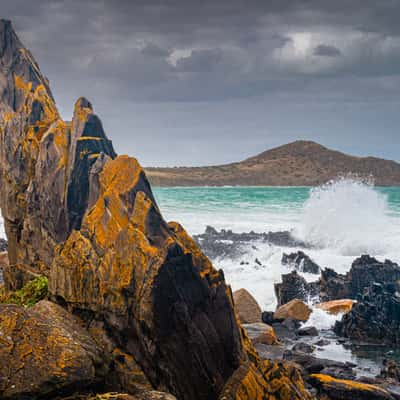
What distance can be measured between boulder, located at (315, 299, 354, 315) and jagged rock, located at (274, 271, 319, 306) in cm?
188

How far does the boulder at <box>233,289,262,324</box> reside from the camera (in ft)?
61.7

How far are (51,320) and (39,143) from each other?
10.2 metres

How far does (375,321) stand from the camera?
17656 millimetres

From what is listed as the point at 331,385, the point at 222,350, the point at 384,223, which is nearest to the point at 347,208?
the point at 384,223

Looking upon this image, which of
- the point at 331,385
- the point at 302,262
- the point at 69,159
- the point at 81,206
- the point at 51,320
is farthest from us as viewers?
the point at 302,262

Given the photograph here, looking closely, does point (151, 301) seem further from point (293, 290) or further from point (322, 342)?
point (293, 290)

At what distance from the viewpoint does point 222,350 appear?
28.7 ft

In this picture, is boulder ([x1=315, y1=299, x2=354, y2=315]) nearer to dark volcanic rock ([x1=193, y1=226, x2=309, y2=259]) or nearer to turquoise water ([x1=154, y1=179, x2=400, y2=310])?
turquoise water ([x1=154, y1=179, x2=400, y2=310])

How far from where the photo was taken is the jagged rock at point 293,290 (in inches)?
882

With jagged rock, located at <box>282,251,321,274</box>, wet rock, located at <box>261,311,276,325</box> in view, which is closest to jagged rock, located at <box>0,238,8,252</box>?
jagged rock, located at <box>282,251,321,274</box>

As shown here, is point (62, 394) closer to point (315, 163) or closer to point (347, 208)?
point (347, 208)

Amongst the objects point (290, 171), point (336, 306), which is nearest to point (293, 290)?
point (336, 306)

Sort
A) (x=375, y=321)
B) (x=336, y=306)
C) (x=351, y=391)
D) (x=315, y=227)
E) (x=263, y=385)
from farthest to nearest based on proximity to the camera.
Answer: (x=315, y=227)
(x=336, y=306)
(x=375, y=321)
(x=351, y=391)
(x=263, y=385)

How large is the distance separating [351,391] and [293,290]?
1134 centimetres
